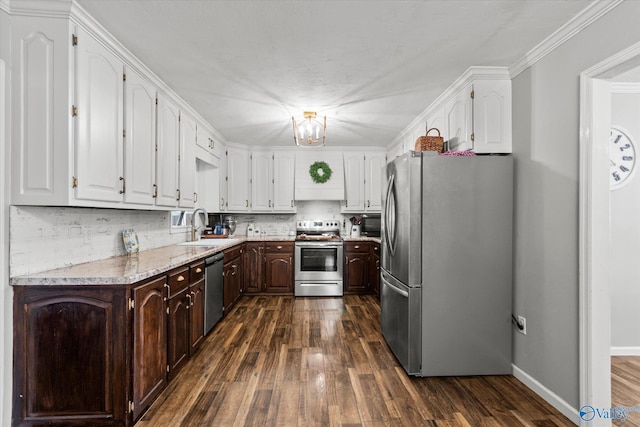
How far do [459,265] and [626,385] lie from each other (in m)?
1.45

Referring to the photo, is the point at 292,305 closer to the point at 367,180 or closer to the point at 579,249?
the point at 367,180

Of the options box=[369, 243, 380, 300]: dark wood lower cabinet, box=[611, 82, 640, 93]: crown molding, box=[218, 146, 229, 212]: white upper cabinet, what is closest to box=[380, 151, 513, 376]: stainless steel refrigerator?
box=[611, 82, 640, 93]: crown molding

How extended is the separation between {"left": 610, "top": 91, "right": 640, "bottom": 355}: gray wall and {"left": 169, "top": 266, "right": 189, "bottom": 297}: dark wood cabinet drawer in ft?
12.1

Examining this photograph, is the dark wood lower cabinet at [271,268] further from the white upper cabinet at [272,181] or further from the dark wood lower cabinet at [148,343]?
the dark wood lower cabinet at [148,343]

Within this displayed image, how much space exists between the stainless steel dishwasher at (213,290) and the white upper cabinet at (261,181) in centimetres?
192

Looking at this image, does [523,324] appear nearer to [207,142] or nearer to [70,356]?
[70,356]

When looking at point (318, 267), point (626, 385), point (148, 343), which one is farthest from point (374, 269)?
point (148, 343)

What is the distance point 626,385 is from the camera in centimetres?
244

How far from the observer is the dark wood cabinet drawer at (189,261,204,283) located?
285 cm

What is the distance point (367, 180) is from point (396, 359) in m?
3.35

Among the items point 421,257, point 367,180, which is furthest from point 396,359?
point 367,180

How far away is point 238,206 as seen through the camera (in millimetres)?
5516

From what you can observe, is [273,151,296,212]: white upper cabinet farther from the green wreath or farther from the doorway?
the doorway

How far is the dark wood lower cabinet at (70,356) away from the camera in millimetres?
1830
